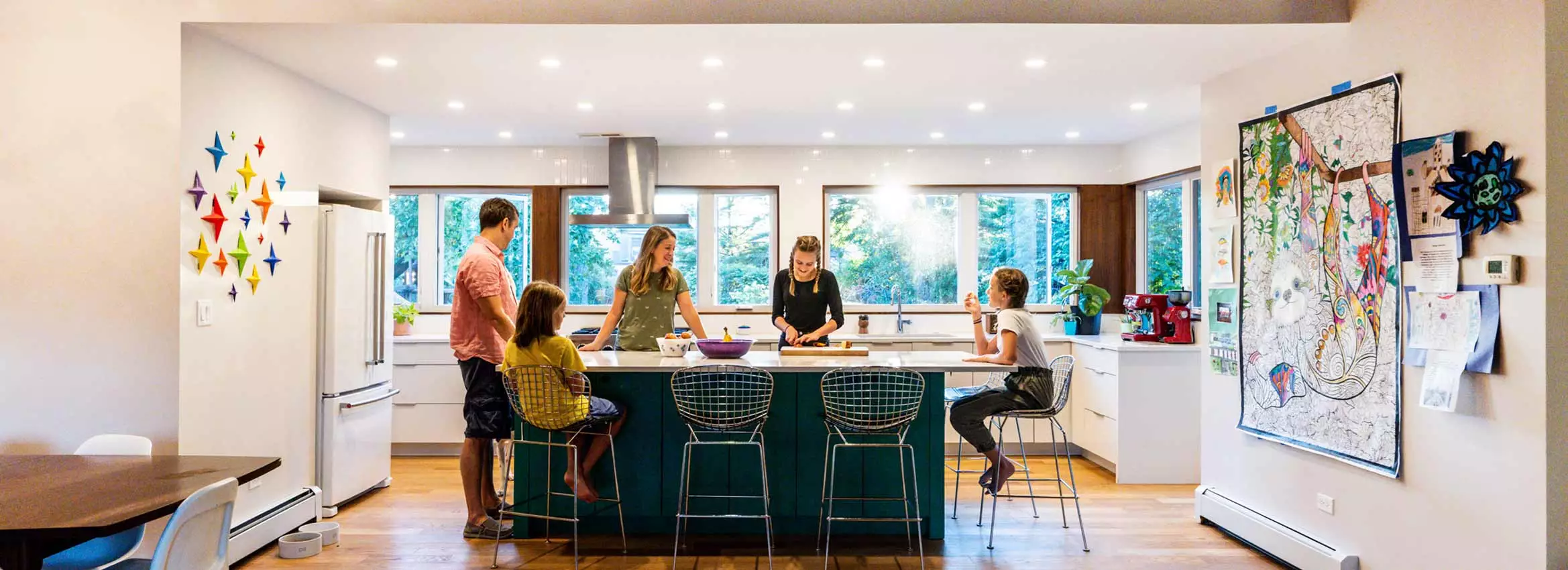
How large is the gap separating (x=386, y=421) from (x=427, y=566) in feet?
5.62

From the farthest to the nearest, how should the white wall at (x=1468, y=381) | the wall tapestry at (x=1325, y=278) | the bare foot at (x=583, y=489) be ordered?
the bare foot at (x=583, y=489), the wall tapestry at (x=1325, y=278), the white wall at (x=1468, y=381)

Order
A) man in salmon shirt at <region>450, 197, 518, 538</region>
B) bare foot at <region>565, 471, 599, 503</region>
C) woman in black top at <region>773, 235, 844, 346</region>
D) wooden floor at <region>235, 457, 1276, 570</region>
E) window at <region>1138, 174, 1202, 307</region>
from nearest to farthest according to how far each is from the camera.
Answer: wooden floor at <region>235, 457, 1276, 570</region> < bare foot at <region>565, 471, 599, 503</region> < man in salmon shirt at <region>450, 197, 518, 538</region> < woman in black top at <region>773, 235, 844, 346</region> < window at <region>1138, 174, 1202, 307</region>

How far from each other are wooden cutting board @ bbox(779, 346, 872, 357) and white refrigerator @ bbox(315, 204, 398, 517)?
2324 mm

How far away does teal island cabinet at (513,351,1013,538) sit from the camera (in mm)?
3859

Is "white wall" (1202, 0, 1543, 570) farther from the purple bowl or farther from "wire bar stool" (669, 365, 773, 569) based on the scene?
the purple bowl

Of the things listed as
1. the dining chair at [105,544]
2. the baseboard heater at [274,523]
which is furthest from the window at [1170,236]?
the dining chair at [105,544]

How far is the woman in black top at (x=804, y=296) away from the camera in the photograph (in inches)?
183

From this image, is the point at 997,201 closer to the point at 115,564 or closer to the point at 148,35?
the point at 148,35

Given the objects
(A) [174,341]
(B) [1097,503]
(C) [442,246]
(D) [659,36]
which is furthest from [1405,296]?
(C) [442,246]

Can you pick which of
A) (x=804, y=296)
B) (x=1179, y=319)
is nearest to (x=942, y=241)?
(x=1179, y=319)

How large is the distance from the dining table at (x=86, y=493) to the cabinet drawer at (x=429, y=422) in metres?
3.36

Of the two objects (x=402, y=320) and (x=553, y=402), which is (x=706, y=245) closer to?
(x=402, y=320)

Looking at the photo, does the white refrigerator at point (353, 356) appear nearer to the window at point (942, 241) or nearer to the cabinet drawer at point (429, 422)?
the cabinet drawer at point (429, 422)

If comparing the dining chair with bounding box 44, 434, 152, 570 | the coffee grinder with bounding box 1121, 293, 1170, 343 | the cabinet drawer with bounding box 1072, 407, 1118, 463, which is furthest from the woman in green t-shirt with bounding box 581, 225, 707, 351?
the coffee grinder with bounding box 1121, 293, 1170, 343
